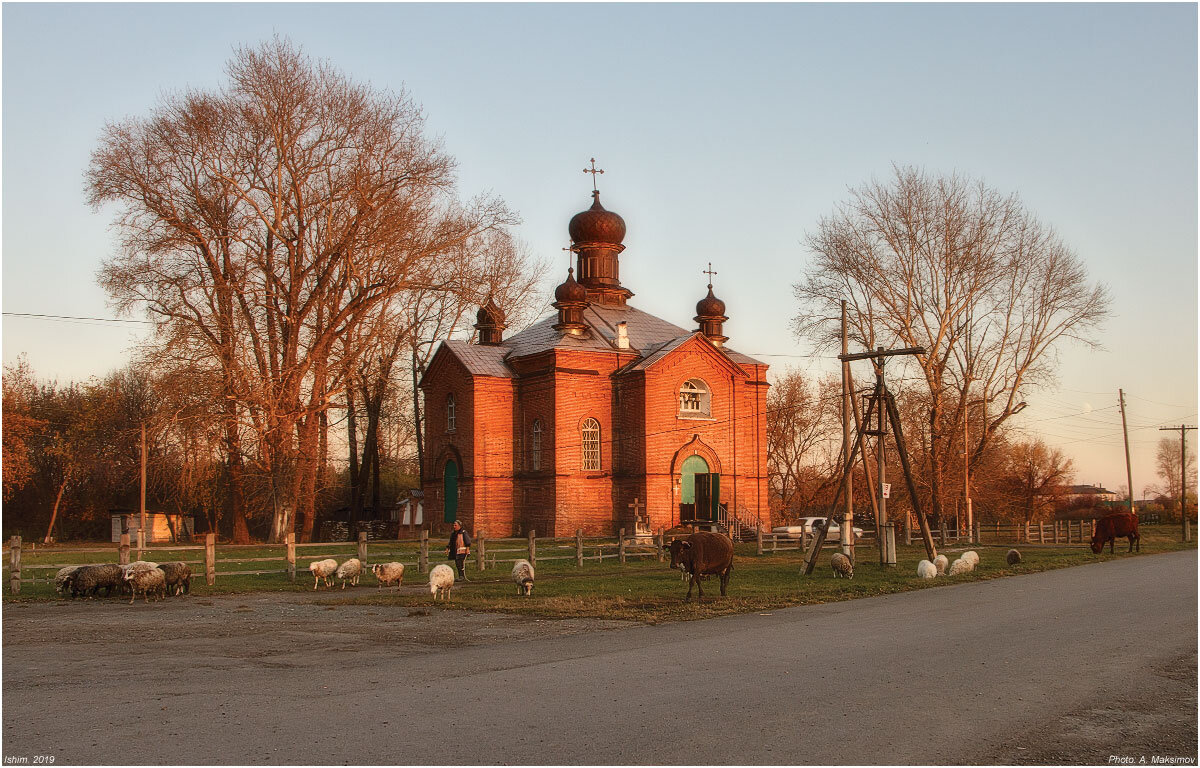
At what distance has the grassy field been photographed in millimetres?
18141

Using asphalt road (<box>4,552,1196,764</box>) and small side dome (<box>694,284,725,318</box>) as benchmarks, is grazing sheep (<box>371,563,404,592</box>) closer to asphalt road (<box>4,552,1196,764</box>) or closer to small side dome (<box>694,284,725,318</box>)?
asphalt road (<box>4,552,1196,764</box>)

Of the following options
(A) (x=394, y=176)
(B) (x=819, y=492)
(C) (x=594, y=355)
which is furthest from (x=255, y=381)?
(B) (x=819, y=492)

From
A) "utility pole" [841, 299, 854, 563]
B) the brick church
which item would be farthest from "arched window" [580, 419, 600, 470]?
"utility pole" [841, 299, 854, 563]

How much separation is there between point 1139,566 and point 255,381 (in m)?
26.4

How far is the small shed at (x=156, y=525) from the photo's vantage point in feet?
176

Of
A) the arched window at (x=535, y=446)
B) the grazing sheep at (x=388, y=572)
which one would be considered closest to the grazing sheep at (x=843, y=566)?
the grazing sheep at (x=388, y=572)

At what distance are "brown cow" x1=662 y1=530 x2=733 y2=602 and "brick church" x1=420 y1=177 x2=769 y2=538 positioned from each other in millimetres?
21593

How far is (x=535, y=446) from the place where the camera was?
44.1 metres

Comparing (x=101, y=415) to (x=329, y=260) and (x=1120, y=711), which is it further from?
(x=1120, y=711)

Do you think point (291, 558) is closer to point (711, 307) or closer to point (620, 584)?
point (620, 584)

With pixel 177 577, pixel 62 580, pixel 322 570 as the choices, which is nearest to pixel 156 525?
pixel 322 570

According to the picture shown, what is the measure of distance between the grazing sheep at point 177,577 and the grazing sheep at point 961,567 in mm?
16335

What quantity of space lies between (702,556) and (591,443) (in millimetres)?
24310

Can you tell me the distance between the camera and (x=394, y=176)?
3750 cm
